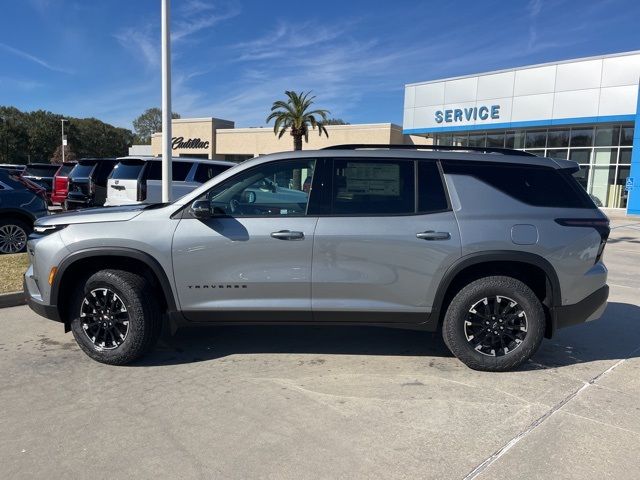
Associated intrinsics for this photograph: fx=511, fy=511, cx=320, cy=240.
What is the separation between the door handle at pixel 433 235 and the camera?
13.6 feet

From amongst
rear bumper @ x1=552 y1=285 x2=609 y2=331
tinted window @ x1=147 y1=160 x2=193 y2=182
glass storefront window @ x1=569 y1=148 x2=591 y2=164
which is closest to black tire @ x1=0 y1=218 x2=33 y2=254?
tinted window @ x1=147 y1=160 x2=193 y2=182

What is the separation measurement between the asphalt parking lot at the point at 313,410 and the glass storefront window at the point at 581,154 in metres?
24.5

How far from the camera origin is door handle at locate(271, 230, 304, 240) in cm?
412

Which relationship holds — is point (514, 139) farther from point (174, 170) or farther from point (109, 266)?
point (109, 266)

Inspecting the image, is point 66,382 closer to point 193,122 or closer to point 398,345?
point 398,345

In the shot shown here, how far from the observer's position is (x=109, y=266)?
4.38m

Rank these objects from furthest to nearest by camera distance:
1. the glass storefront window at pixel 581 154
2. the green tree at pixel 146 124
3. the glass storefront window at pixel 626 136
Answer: the green tree at pixel 146 124 < the glass storefront window at pixel 581 154 < the glass storefront window at pixel 626 136

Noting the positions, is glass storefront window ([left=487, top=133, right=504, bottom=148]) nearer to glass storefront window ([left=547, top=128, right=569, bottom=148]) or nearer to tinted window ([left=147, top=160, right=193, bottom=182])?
glass storefront window ([left=547, top=128, right=569, bottom=148])

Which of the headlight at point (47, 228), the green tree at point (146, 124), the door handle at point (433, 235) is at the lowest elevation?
the headlight at point (47, 228)

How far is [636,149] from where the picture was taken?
24641 millimetres

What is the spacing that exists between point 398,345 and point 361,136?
111ft

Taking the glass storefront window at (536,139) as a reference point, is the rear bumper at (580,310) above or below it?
below

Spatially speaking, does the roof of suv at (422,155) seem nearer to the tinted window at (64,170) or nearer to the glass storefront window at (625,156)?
the tinted window at (64,170)

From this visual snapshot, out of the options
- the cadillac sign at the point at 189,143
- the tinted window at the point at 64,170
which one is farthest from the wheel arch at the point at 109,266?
the cadillac sign at the point at 189,143
